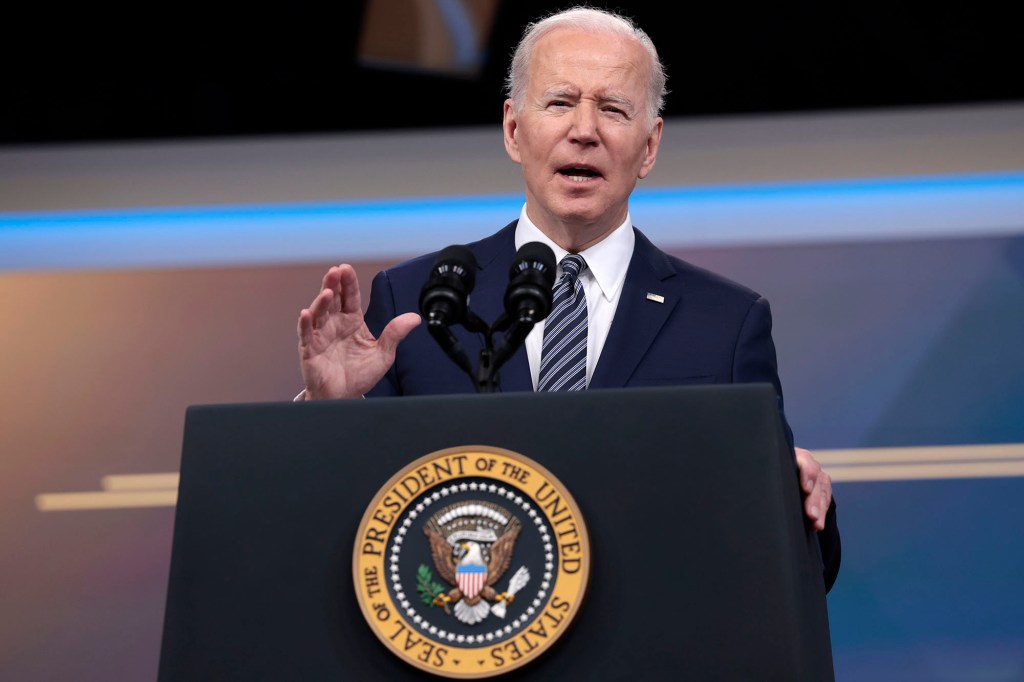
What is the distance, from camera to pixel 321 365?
4.96 ft

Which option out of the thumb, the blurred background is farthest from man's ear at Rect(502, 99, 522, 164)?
the blurred background

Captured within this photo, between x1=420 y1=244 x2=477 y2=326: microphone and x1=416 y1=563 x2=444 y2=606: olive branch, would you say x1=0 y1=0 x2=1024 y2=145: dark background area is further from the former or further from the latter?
x1=416 y1=563 x2=444 y2=606: olive branch

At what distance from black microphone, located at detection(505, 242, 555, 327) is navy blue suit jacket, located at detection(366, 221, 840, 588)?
0.38 metres

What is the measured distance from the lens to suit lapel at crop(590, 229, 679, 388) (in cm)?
171

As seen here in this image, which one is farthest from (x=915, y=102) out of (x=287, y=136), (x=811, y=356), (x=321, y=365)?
(x=321, y=365)

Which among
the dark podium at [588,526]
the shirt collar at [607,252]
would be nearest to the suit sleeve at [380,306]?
the shirt collar at [607,252]

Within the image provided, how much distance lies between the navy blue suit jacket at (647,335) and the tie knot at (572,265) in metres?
0.08

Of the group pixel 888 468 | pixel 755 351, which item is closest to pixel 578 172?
pixel 755 351

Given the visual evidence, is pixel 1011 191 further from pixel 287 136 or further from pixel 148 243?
pixel 148 243

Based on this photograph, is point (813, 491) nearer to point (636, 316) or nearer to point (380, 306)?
point (636, 316)

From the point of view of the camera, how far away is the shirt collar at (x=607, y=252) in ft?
6.29

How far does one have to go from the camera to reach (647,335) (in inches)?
69.8

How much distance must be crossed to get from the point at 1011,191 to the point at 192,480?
120 inches

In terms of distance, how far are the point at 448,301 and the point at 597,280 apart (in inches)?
25.1
